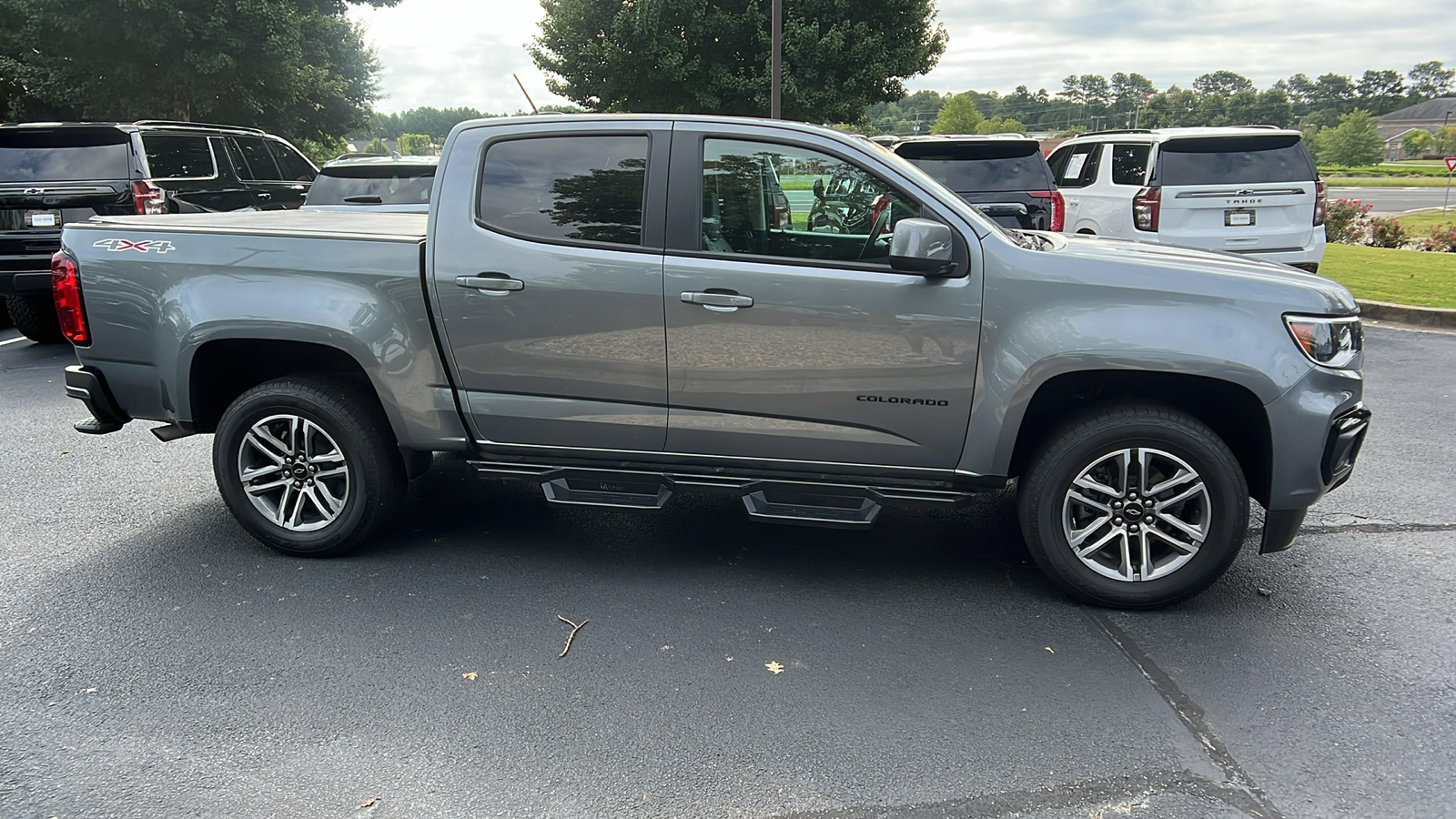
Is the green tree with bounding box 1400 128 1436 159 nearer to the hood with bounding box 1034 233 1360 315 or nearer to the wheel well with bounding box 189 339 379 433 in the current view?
the hood with bounding box 1034 233 1360 315

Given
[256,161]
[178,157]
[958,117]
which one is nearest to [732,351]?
[178,157]

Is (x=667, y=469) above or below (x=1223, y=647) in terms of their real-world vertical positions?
above

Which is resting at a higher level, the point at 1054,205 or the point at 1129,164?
the point at 1129,164

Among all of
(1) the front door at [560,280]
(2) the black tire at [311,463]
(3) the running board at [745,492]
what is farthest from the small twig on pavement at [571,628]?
(2) the black tire at [311,463]

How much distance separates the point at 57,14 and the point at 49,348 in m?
13.2

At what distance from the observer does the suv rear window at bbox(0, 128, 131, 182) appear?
29.2ft

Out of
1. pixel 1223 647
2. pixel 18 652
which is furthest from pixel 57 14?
pixel 1223 647

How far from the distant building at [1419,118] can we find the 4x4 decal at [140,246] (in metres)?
141

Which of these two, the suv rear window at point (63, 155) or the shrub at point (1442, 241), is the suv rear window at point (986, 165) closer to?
the suv rear window at point (63, 155)

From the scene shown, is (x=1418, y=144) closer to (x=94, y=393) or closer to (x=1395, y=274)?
(x=1395, y=274)

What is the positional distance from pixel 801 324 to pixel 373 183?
782cm

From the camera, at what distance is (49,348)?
9.46m

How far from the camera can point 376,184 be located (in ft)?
34.1

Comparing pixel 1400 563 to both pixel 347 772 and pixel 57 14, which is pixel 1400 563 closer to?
pixel 347 772
